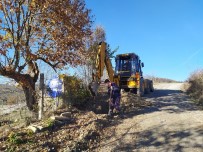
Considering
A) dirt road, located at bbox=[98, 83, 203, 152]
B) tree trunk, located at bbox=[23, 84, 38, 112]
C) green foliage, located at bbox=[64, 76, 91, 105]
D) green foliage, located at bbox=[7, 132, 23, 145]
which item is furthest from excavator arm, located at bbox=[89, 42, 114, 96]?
green foliage, located at bbox=[7, 132, 23, 145]

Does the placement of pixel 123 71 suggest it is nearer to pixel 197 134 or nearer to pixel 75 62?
pixel 75 62

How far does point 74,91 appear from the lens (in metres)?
14.9

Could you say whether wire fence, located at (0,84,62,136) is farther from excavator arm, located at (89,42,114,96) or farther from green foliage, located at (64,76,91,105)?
excavator arm, located at (89,42,114,96)

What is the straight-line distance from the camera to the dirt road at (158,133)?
933 cm

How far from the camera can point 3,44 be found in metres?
13.4

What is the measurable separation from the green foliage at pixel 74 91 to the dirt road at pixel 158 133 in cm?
274

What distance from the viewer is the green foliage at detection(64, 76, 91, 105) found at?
47.6 ft

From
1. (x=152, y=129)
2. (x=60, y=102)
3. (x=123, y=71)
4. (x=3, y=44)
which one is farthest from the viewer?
(x=123, y=71)

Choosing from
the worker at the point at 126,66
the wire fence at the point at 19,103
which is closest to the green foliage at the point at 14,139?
the wire fence at the point at 19,103

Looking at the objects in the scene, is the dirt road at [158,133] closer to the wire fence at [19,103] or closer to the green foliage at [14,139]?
the green foliage at [14,139]

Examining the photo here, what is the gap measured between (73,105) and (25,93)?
100.0 inches

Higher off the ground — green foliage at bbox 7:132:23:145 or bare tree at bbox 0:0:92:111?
bare tree at bbox 0:0:92:111

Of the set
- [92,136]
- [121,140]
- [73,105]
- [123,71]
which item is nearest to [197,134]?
[121,140]

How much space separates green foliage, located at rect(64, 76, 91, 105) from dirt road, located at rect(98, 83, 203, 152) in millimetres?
2742
